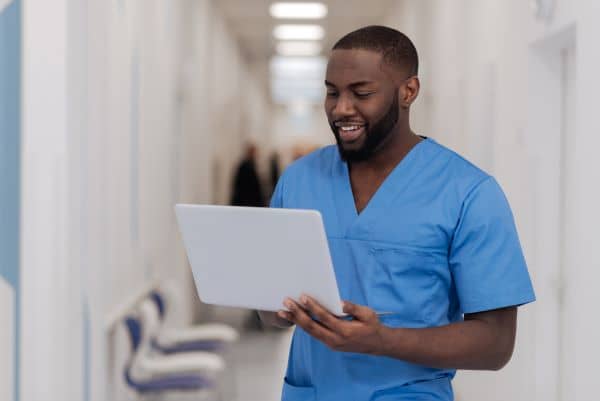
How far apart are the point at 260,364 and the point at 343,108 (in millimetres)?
4008

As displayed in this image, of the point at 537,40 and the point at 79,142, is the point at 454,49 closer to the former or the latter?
the point at 537,40

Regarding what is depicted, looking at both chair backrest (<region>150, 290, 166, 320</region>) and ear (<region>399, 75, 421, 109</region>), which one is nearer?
ear (<region>399, 75, 421, 109</region>)

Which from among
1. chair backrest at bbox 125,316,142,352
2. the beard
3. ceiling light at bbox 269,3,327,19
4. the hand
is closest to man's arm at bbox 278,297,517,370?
the hand

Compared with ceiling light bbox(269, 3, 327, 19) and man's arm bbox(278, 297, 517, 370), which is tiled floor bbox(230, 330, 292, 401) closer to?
man's arm bbox(278, 297, 517, 370)

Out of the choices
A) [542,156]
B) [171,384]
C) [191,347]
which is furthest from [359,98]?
[191,347]

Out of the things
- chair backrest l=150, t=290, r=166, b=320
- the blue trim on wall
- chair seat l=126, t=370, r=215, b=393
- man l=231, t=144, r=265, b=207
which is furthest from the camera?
man l=231, t=144, r=265, b=207

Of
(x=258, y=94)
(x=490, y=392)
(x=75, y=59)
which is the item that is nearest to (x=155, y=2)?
(x=75, y=59)

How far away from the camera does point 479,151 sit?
3.92 m

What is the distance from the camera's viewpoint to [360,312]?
129 centimetres

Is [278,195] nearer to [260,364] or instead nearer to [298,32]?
[260,364]

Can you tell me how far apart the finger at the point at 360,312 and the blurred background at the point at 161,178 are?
4.02 feet

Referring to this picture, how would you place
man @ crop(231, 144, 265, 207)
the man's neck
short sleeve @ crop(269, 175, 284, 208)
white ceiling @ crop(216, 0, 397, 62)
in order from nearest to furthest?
the man's neck
short sleeve @ crop(269, 175, 284, 208)
man @ crop(231, 144, 265, 207)
white ceiling @ crop(216, 0, 397, 62)

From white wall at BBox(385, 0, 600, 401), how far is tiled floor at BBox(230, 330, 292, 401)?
1.09 m

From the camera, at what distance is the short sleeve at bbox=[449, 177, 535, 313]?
139 centimetres
